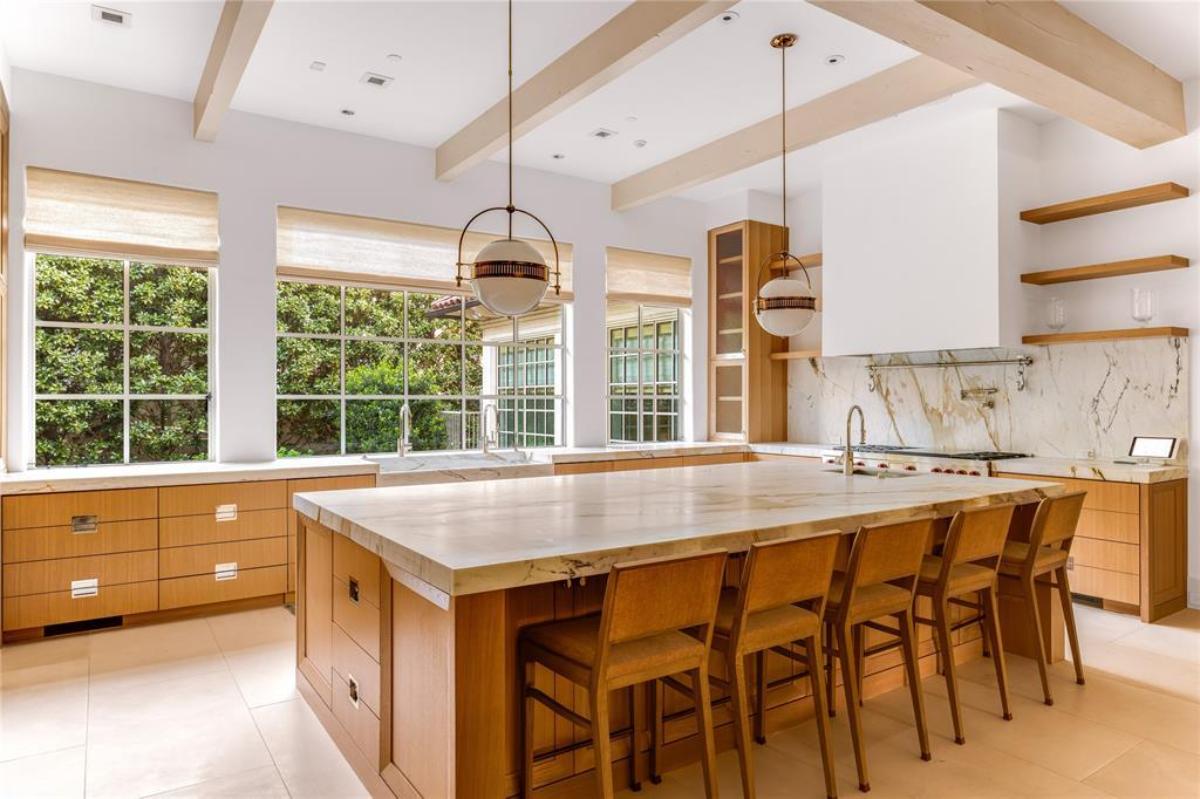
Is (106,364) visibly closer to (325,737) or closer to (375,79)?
(375,79)

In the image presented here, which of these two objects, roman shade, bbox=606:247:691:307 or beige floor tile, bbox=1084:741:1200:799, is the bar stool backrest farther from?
roman shade, bbox=606:247:691:307

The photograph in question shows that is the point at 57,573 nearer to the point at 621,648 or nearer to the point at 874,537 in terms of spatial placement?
the point at 621,648

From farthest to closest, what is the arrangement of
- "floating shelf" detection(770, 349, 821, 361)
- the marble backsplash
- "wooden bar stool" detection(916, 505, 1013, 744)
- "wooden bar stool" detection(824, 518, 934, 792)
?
"floating shelf" detection(770, 349, 821, 361) → the marble backsplash → "wooden bar stool" detection(916, 505, 1013, 744) → "wooden bar stool" detection(824, 518, 934, 792)

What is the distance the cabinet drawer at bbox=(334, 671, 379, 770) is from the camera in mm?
2256

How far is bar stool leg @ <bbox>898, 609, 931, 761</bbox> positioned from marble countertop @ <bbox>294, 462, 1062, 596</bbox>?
1.17 feet

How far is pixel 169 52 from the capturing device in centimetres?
390

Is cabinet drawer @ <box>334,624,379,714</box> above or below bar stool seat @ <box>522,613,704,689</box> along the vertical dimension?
below

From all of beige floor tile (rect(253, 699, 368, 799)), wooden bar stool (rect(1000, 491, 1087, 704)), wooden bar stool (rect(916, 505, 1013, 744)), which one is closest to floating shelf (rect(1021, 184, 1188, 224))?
wooden bar stool (rect(1000, 491, 1087, 704))

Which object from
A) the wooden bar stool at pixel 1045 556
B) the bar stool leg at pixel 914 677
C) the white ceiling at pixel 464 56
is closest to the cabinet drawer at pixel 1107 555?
the wooden bar stool at pixel 1045 556

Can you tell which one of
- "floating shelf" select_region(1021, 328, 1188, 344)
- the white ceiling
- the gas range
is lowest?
the gas range

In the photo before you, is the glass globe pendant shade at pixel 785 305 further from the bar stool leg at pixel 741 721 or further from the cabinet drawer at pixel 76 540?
the cabinet drawer at pixel 76 540

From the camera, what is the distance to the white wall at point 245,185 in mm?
4102

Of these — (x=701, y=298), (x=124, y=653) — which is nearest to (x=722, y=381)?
(x=701, y=298)

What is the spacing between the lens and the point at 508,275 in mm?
2566
